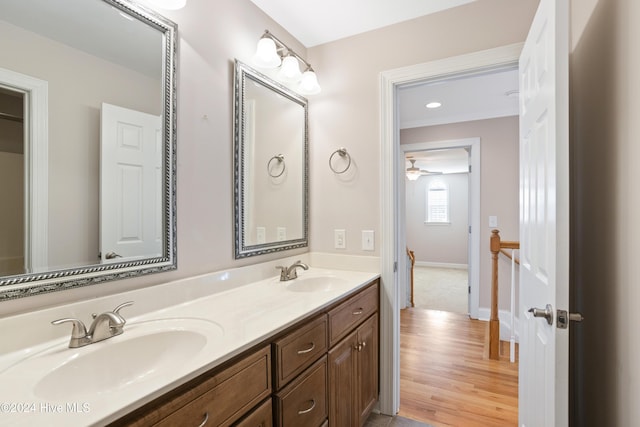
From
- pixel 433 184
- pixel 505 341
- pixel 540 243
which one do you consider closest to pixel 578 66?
pixel 540 243

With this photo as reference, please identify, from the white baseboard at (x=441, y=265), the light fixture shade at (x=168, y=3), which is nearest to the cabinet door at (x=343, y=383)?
the light fixture shade at (x=168, y=3)

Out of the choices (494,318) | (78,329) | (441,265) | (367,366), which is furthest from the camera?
(441,265)

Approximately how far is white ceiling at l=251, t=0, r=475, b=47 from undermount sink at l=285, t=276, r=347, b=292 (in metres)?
1.56

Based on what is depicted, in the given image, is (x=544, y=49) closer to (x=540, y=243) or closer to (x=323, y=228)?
(x=540, y=243)

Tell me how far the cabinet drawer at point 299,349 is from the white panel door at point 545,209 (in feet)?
2.60

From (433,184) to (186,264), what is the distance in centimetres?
738

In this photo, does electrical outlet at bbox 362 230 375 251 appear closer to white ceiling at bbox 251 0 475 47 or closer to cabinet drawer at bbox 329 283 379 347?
cabinet drawer at bbox 329 283 379 347

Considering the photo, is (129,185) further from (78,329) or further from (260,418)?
(260,418)

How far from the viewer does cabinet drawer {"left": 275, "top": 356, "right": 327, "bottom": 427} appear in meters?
1.10

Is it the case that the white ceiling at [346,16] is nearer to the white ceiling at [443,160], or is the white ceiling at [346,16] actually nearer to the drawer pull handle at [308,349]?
the drawer pull handle at [308,349]

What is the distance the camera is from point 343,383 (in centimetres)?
151

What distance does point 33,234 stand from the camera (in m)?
0.95

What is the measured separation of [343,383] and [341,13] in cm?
201

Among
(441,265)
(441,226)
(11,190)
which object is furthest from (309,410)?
(441,226)
